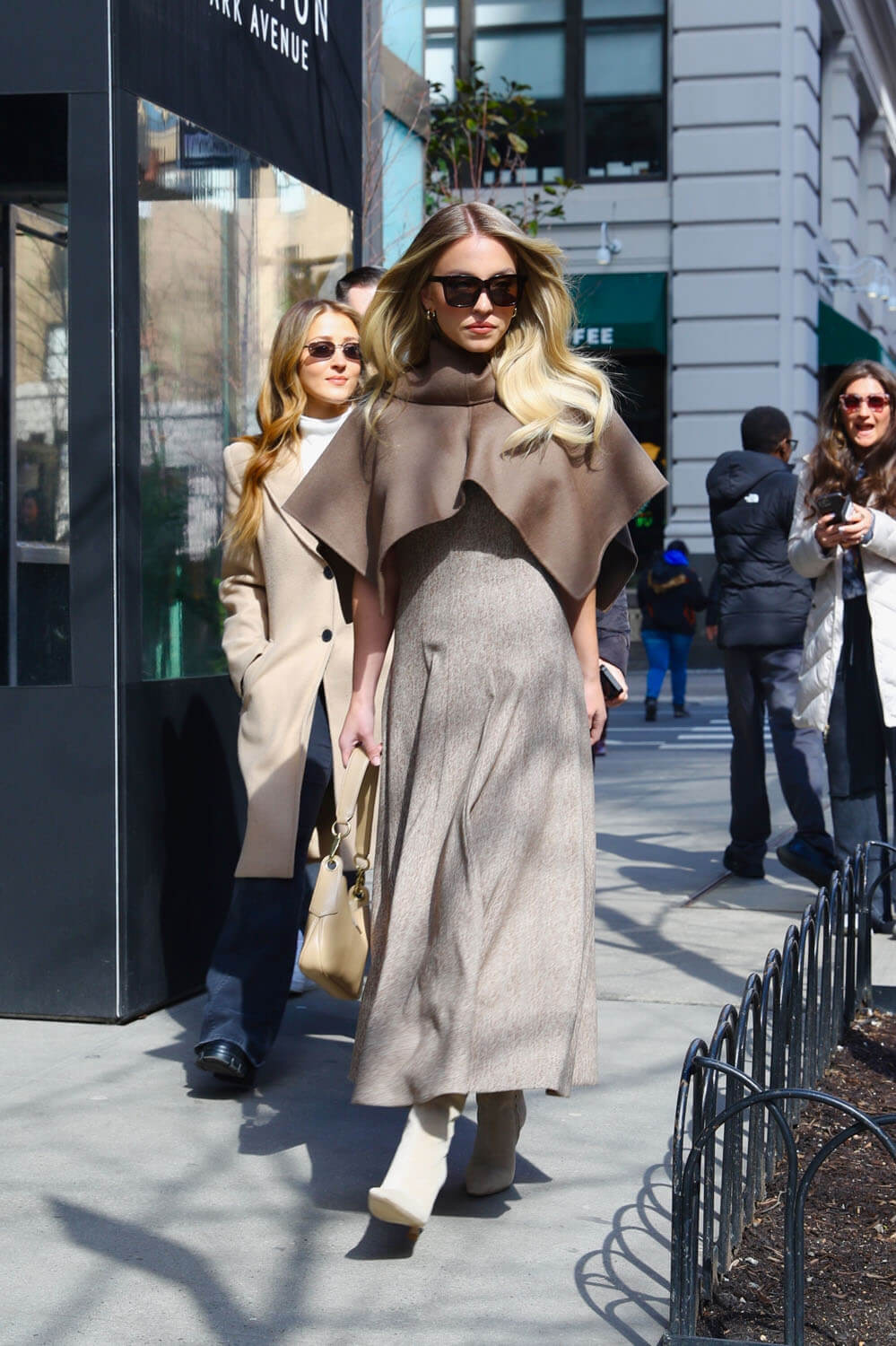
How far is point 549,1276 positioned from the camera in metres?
3.31

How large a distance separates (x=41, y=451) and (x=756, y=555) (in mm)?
3540

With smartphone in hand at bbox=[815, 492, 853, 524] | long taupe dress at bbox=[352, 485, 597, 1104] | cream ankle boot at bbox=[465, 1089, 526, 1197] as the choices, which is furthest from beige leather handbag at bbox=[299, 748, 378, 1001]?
smartphone in hand at bbox=[815, 492, 853, 524]

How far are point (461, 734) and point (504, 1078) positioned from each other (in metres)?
0.67

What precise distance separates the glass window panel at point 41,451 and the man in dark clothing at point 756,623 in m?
3.19

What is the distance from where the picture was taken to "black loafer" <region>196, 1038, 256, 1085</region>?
4.37 meters

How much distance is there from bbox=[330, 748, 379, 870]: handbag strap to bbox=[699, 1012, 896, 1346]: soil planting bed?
1.24 metres

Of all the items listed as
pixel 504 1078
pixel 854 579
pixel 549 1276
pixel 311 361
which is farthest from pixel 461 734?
pixel 854 579

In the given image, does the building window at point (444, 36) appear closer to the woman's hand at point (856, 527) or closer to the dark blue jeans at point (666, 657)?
the dark blue jeans at point (666, 657)

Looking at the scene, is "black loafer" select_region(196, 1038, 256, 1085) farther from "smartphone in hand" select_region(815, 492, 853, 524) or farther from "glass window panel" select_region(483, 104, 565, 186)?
"glass window panel" select_region(483, 104, 565, 186)

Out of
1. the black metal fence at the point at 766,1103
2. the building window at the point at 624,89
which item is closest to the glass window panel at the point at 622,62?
Result: the building window at the point at 624,89

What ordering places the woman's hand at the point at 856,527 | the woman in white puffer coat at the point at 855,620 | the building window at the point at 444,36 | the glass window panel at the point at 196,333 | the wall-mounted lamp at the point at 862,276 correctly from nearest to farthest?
the glass window panel at the point at 196,333, the woman's hand at the point at 856,527, the woman in white puffer coat at the point at 855,620, the building window at the point at 444,36, the wall-mounted lamp at the point at 862,276

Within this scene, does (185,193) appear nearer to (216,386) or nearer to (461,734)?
(216,386)

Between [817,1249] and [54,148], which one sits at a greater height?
[54,148]

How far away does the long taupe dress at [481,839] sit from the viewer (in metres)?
3.46
